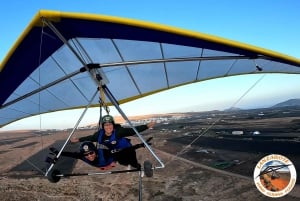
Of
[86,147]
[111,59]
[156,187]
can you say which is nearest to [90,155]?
[86,147]

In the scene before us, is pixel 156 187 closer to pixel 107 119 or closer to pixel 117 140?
pixel 117 140

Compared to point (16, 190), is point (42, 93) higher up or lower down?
higher up

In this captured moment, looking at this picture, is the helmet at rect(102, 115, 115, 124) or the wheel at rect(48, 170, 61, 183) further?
the helmet at rect(102, 115, 115, 124)

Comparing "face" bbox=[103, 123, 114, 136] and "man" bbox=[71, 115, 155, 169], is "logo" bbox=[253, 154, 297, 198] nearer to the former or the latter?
"man" bbox=[71, 115, 155, 169]

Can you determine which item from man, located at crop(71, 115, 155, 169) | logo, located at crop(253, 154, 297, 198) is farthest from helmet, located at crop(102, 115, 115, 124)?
logo, located at crop(253, 154, 297, 198)

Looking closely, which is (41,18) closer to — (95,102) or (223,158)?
(95,102)

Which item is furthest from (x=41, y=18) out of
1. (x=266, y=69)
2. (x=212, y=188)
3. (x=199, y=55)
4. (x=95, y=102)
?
(x=212, y=188)
